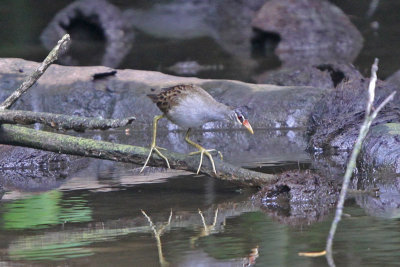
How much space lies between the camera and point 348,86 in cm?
1075

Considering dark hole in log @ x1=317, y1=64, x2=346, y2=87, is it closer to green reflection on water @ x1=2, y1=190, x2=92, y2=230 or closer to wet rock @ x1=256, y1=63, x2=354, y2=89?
wet rock @ x1=256, y1=63, x2=354, y2=89

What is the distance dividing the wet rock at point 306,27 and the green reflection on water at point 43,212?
50.8 ft

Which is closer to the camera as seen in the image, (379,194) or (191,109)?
(379,194)

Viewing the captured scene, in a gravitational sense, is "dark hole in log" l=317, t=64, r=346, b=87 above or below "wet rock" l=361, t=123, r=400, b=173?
above

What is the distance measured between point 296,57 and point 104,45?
7292 mm

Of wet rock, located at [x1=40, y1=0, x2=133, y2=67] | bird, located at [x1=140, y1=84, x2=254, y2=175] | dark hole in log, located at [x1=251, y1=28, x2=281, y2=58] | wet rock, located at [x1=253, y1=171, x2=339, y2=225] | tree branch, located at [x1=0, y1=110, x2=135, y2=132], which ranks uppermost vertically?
wet rock, located at [x1=40, y1=0, x2=133, y2=67]

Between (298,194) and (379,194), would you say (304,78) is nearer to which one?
(379,194)

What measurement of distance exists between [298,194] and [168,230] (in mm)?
1210

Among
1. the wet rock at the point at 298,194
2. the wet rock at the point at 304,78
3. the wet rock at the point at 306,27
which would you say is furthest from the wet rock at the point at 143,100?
the wet rock at the point at 306,27

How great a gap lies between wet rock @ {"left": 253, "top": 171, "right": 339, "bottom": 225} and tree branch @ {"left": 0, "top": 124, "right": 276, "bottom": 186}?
0.25 meters

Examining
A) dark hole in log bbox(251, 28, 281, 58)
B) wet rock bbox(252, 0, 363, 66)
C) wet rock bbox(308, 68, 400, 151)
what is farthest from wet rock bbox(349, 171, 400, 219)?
dark hole in log bbox(251, 28, 281, 58)

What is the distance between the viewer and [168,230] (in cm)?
596

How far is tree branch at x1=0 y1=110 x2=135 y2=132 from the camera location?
246 inches

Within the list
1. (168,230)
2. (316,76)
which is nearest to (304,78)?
(316,76)
